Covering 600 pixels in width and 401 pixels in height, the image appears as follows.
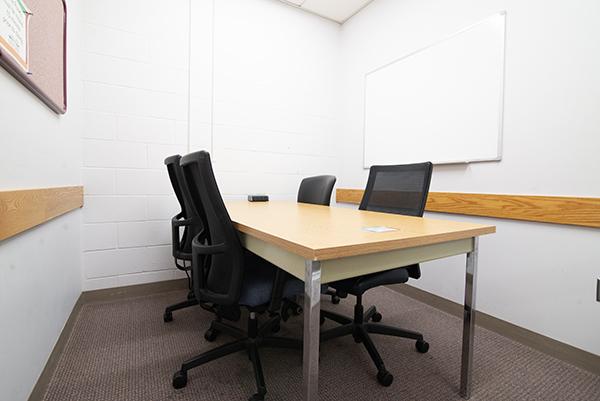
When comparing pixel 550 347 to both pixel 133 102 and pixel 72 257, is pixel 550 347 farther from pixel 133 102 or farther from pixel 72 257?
pixel 133 102

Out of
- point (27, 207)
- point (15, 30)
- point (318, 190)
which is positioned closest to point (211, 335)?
point (27, 207)

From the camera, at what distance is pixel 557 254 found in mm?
1628

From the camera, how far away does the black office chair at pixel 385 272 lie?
1441 mm

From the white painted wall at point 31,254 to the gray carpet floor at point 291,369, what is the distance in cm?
22

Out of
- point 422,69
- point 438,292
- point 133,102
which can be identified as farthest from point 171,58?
point 438,292

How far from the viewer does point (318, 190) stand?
97.0 inches

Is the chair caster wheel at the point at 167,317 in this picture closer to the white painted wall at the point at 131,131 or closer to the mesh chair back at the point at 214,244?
the white painted wall at the point at 131,131

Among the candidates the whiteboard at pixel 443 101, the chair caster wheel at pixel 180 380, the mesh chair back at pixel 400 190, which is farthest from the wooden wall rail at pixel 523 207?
the chair caster wheel at pixel 180 380

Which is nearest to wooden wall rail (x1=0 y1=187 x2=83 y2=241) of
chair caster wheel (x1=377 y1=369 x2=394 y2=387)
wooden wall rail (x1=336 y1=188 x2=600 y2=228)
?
chair caster wheel (x1=377 y1=369 x2=394 y2=387)

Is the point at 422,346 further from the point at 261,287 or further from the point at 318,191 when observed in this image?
the point at 318,191

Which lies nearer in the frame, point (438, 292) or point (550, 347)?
point (550, 347)

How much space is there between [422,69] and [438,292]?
5.83 feet

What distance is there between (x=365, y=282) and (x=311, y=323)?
66cm

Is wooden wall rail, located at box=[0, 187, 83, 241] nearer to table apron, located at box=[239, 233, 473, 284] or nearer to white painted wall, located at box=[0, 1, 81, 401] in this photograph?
white painted wall, located at box=[0, 1, 81, 401]
